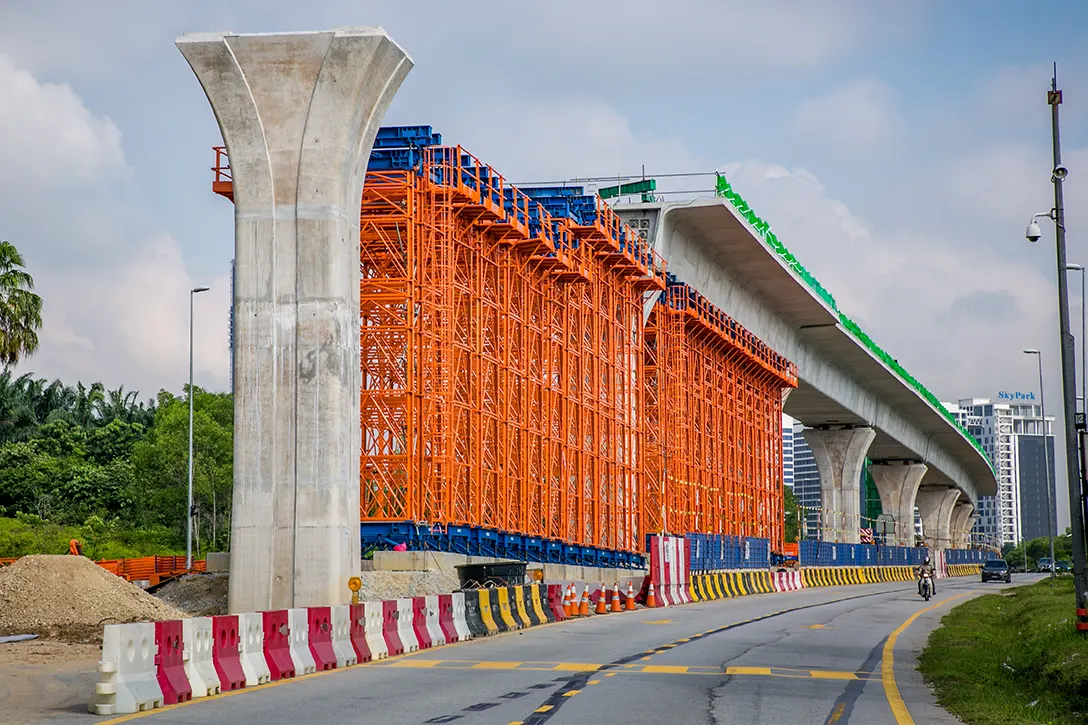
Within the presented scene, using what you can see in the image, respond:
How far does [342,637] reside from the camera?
1825 cm

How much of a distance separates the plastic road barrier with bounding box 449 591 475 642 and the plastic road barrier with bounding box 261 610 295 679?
6.30 meters

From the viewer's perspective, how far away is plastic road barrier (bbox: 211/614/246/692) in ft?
48.7

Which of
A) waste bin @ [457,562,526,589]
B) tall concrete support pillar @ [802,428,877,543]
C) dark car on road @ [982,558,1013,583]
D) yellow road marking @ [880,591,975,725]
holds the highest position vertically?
tall concrete support pillar @ [802,428,877,543]

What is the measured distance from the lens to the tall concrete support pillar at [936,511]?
149750 millimetres

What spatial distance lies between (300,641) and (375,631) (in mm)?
2503

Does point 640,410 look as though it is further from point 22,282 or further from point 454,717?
point 454,717

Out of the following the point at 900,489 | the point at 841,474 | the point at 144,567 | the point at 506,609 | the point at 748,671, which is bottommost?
the point at 748,671

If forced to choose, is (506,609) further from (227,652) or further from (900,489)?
(900,489)

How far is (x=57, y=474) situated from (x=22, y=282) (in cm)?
2129

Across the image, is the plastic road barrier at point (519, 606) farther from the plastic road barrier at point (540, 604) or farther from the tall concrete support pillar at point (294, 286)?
the tall concrete support pillar at point (294, 286)

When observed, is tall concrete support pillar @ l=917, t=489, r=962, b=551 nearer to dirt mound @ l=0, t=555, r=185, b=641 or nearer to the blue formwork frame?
the blue formwork frame

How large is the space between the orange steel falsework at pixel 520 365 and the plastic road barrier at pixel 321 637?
17654 millimetres

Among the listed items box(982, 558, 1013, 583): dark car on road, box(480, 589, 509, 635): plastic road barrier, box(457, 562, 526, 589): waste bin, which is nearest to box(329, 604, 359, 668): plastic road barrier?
box(480, 589, 509, 635): plastic road barrier

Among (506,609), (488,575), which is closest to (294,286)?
(506,609)
